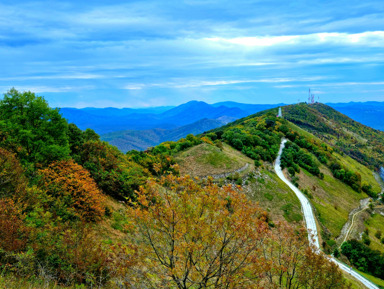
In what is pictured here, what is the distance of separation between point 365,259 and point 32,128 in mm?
46422

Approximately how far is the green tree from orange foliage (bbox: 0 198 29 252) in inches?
353

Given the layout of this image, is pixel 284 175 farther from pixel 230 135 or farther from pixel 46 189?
pixel 46 189

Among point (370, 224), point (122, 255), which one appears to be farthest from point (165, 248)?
point (370, 224)

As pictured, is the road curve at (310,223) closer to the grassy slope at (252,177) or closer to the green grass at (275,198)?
the green grass at (275,198)

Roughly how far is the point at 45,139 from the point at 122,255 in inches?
659

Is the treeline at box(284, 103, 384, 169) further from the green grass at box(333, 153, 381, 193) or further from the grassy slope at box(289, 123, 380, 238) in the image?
the grassy slope at box(289, 123, 380, 238)

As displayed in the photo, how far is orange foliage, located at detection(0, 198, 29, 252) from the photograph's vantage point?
1022cm

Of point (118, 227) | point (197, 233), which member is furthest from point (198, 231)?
point (118, 227)

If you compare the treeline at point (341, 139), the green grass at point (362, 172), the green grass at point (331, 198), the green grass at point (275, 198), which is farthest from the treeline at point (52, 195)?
the treeline at point (341, 139)

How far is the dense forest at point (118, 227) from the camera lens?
933 centimetres

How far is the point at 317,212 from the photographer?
44.0 m

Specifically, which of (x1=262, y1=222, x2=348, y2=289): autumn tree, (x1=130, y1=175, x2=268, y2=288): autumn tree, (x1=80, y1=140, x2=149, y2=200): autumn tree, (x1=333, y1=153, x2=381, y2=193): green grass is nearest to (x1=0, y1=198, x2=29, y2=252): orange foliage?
(x1=130, y1=175, x2=268, y2=288): autumn tree

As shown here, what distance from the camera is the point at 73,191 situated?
1747 cm

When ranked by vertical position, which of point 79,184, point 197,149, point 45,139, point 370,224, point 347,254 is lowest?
point 370,224
